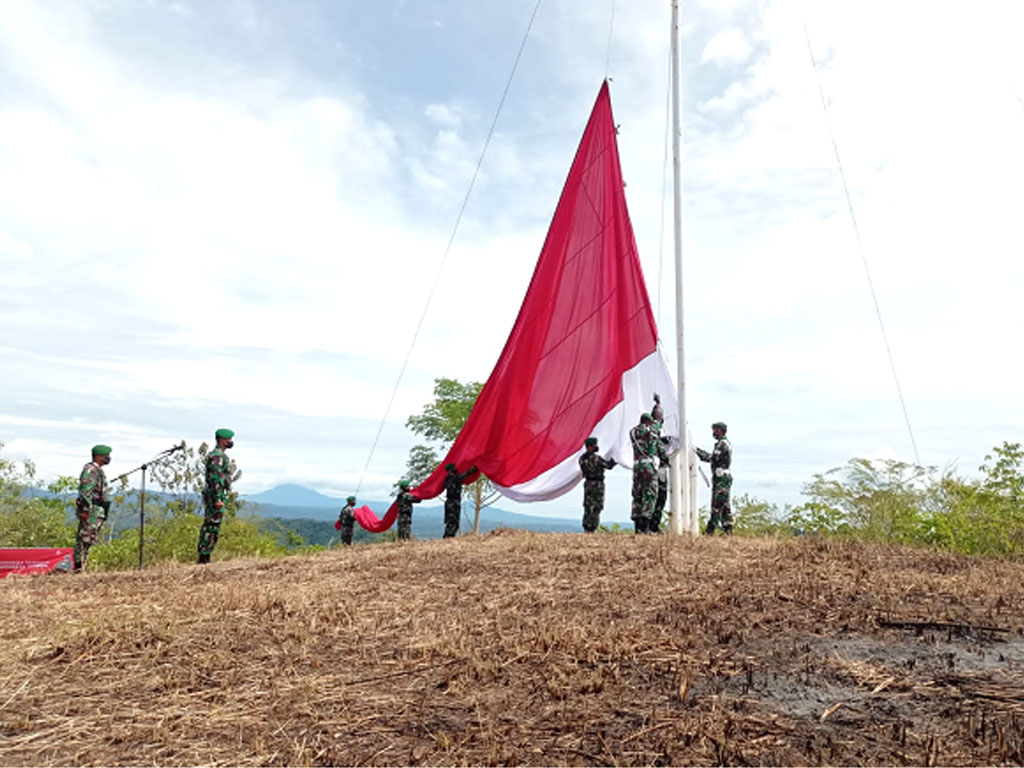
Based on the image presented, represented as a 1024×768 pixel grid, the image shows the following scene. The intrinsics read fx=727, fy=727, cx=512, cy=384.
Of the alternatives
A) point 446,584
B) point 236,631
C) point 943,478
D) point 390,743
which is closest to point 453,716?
point 390,743

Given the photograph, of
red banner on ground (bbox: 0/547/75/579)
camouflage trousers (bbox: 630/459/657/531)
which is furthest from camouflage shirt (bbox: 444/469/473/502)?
red banner on ground (bbox: 0/547/75/579)

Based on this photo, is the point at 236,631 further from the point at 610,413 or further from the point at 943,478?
the point at 943,478

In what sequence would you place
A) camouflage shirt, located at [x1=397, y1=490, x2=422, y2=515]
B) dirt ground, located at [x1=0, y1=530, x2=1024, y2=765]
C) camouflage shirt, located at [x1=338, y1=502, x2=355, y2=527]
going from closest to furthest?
1. dirt ground, located at [x1=0, y1=530, x2=1024, y2=765]
2. camouflage shirt, located at [x1=397, y1=490, x2=422, y2=515]
3. camouflage shirt, located at [x1=338, y1=502, x2=355, y2=527]

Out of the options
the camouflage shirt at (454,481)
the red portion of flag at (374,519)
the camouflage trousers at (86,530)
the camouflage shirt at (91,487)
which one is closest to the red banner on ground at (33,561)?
the camouflage trousers at (86,530)

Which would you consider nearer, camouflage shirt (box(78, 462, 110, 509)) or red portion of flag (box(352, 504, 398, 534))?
camouflage shirt (box(78, 462, 110, 509))

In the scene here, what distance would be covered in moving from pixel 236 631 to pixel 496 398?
9057 millimetres

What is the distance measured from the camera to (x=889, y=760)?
3420mm

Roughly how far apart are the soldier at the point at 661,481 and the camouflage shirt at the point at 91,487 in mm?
10638

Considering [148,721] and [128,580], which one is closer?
[148,721]

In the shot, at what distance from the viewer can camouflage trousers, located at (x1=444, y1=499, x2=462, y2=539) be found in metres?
16.8

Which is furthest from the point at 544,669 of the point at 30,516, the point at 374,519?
the point at 30,516

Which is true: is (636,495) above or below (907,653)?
above

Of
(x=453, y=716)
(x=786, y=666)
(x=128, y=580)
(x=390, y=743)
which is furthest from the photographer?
(x=128, y=580)

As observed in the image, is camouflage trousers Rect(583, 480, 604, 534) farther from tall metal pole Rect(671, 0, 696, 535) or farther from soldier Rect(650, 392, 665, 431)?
tall metal pole Rect(671, 0, 696, 535)
